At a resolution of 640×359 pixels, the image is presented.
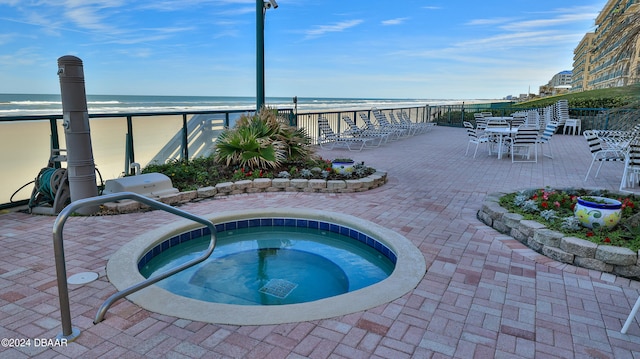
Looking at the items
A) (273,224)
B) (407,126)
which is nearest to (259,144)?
(273,224)

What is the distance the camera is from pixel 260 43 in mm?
7492

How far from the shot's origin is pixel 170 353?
1.95m

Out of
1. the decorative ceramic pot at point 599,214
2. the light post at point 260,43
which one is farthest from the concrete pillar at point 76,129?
the decorative ceramic pot at point 599,214

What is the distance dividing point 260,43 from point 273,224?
438 centimetres

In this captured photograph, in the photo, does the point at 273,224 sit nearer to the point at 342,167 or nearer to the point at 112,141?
the point at 342,167

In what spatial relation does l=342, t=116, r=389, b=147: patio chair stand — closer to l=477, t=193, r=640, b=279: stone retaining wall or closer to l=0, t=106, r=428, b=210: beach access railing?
l=0, t=106, r=428, b=210: beach access railing

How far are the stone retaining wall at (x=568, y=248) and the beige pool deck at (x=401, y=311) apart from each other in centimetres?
9

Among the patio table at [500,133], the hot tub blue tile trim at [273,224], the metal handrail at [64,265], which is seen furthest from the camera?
the patio table at [500,133]

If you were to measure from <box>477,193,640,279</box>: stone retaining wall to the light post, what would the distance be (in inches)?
205

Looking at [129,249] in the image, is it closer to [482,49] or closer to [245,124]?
[245,124]

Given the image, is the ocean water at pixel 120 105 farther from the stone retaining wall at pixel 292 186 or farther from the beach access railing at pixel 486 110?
the stone retaining wall at pixel 292 186

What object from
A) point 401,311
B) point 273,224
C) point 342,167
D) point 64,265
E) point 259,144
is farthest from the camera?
point 259,144

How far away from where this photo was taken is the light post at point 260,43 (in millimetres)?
7316

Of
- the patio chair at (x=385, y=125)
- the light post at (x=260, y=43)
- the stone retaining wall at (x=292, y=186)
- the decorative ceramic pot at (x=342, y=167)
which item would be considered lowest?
the stone retaining wall at (x=292, y=186)
